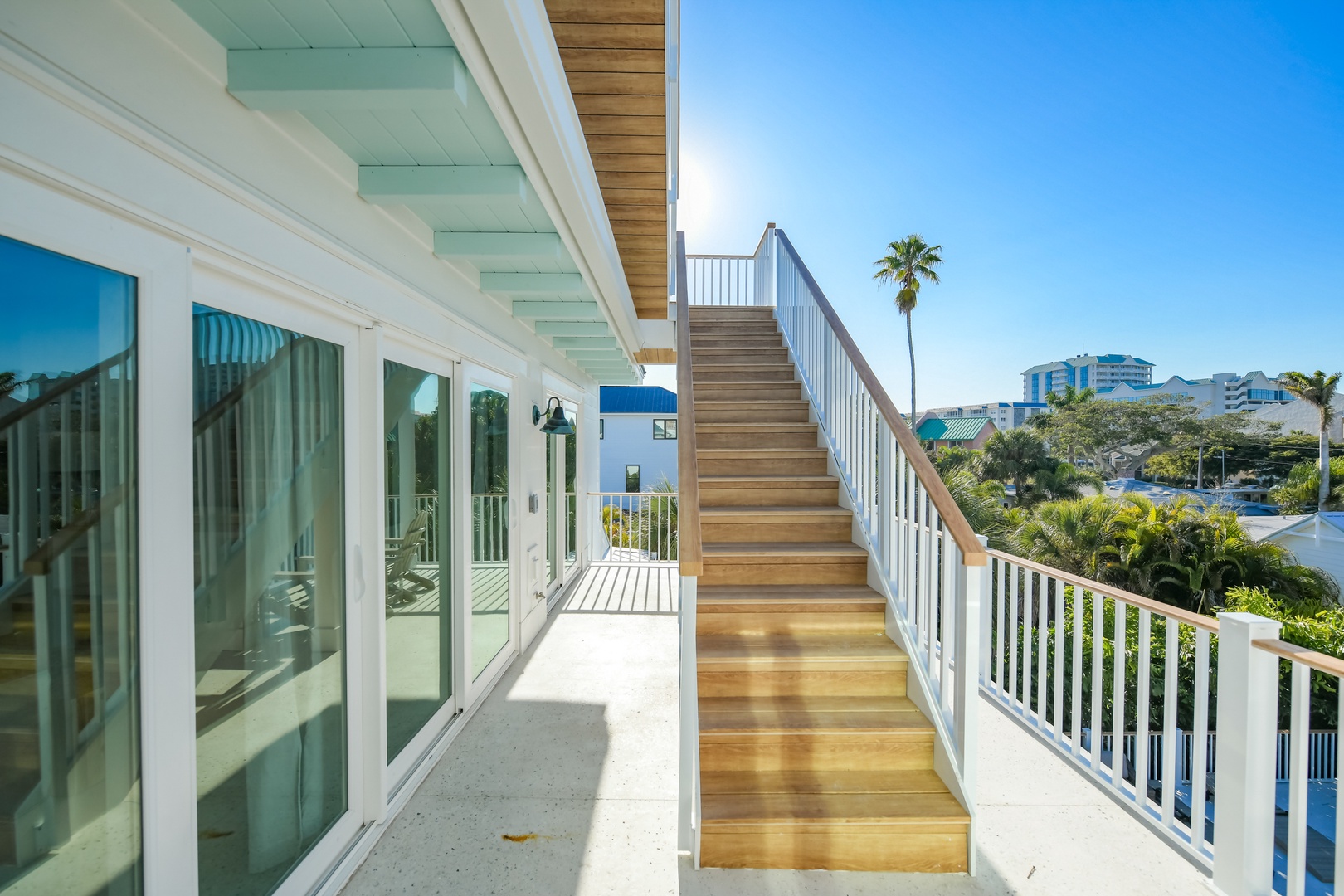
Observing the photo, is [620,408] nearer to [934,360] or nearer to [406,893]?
[406,893]

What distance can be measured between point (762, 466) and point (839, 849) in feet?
7.53

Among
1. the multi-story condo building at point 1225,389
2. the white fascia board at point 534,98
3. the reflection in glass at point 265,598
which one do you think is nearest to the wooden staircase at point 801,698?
the reflection in glass at point 265,598

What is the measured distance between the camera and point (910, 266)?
55.9 ft

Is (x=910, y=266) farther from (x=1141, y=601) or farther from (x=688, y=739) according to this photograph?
(x=688, y=739)

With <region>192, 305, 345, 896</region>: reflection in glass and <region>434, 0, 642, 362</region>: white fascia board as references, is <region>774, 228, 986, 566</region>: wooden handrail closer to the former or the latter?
<region>434, 0, 642, 362</region>: white fascia board

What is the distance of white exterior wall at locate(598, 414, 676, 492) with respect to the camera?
19234 mm

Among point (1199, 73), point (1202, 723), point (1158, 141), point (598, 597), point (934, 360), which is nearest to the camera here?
point (1202, 723)

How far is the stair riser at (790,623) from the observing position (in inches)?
109

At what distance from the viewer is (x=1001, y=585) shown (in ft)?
9.87

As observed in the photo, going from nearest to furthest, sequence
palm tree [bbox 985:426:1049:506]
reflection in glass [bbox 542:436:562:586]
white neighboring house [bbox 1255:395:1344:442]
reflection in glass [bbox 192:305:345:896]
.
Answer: reflection in glass [bbox 192:305:345:896], reflection in glass [bbox 542:436:562:586], palm tree [bbox 985:426:1049:506], white neighboring house [bbox 1255:395:1344:442]

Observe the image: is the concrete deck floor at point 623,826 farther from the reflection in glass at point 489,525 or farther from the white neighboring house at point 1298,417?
the white neighboring house at point 1298,417

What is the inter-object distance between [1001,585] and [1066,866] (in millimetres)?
1289

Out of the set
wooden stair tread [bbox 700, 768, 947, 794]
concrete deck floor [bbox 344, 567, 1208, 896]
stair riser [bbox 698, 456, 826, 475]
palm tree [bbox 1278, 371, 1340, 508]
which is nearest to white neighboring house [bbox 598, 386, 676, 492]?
stair riser [bbox 698, 456, 826, 475]

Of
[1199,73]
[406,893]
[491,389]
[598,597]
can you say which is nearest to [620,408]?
[598,597]
